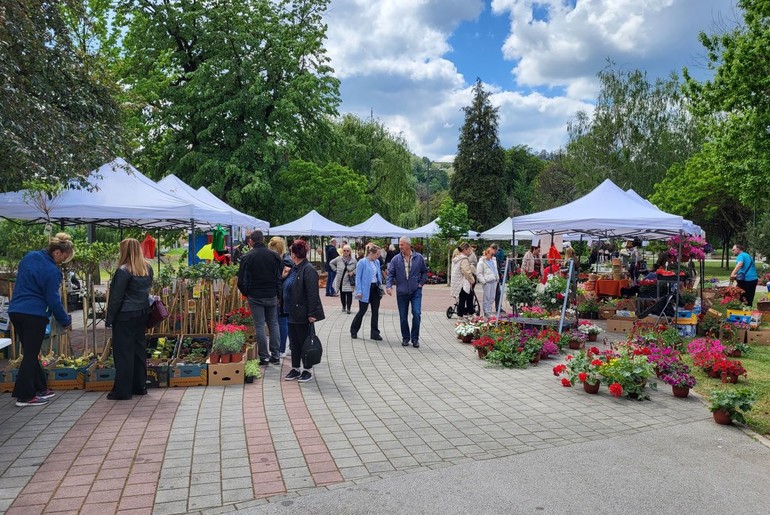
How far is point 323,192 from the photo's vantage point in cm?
2819

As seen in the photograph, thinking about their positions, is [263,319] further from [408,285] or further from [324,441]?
[324,441]

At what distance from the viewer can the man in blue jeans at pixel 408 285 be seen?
9945 mm

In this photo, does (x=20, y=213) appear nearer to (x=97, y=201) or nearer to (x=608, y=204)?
(x=97, y=201)

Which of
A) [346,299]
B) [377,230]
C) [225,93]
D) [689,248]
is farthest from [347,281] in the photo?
[225,93]

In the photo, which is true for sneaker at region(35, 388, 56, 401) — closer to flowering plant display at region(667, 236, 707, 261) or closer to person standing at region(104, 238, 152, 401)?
person standing at region(104, 238, 152, 401)

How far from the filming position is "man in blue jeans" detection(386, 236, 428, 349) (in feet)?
32.6

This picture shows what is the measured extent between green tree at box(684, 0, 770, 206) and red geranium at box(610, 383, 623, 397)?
14.7m

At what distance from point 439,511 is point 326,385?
3498 mm

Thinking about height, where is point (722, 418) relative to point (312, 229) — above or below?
below

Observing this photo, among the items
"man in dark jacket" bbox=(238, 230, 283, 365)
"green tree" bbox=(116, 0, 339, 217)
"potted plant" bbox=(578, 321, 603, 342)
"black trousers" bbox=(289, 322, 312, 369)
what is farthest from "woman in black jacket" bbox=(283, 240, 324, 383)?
"green tree" bbox=(116, 0, 339, 217)

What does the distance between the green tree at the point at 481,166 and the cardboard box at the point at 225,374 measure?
1930 inches

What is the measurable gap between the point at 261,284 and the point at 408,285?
2872 mm

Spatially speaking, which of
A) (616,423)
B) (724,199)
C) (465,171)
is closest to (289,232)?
(616,423)

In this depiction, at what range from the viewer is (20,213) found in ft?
28.9
